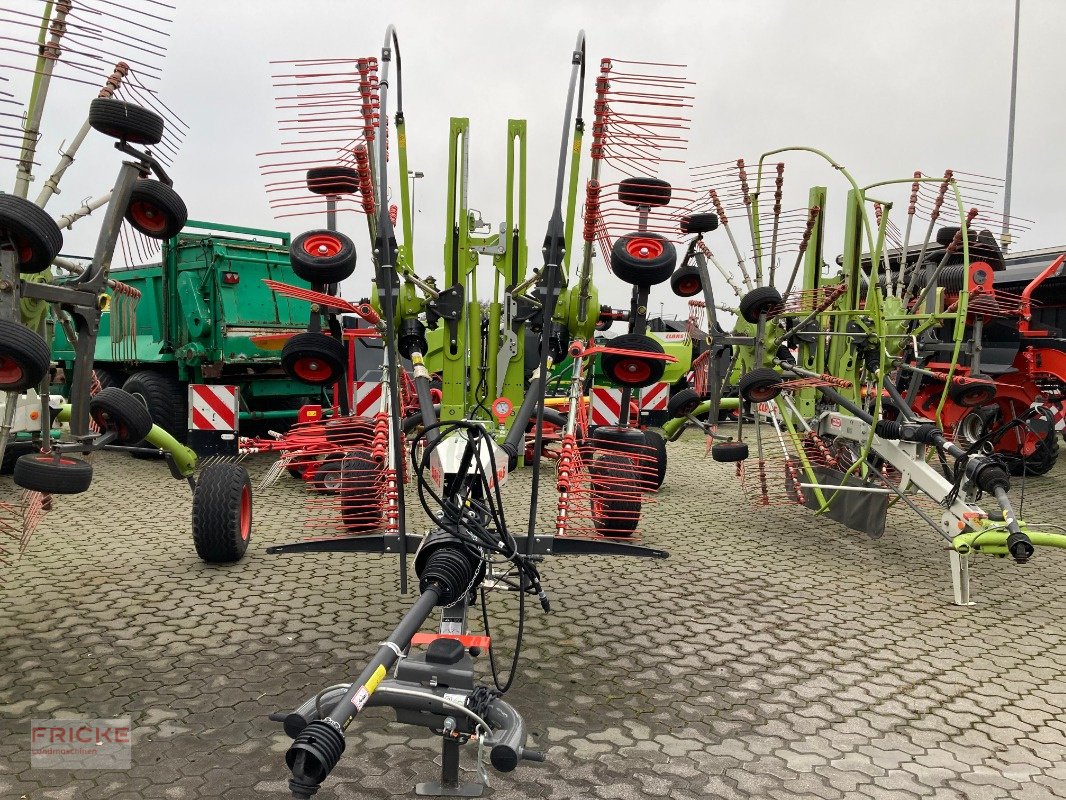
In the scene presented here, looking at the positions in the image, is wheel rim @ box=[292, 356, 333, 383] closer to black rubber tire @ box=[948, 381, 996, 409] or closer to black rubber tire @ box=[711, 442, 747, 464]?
black rubber tire @ box=[711, 442, 747, 464]

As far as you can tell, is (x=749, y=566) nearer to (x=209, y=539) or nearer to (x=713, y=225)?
(x=713, y=225)

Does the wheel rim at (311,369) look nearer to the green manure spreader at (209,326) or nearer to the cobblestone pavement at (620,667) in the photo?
the cobblestone pavement at (620,667)

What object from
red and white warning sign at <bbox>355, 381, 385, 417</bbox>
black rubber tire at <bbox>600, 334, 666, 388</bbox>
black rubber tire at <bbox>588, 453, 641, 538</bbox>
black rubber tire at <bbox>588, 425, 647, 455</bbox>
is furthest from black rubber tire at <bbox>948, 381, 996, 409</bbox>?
red and white warning sign at <bbox>355, 381, 385, 417</bbox>

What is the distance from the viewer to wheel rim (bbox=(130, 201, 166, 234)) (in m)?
3.68

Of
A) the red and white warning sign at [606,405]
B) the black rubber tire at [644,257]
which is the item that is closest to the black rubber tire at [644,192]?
the black rubber tire at [644,257]

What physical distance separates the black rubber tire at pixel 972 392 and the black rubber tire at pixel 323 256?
414 centimetres

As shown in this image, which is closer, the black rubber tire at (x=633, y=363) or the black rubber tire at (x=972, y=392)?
the black rubber tire at (x=633, y=363)

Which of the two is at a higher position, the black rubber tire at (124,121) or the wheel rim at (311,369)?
the black rubber tire at (124,121)

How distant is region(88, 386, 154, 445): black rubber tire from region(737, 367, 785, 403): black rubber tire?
3839 millimetres

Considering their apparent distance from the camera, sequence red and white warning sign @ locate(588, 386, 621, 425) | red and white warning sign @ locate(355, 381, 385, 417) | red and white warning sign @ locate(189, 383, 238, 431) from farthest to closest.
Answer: red and white warning sign @ locate(588, 386, 621, 425)
red and white warning sign @ locate(355, 381, 385, 417)
red and white warning sign @ locate(189, 383, 238, 431)

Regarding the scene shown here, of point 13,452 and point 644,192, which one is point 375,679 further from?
point 13,452

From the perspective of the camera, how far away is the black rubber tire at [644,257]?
4000mm

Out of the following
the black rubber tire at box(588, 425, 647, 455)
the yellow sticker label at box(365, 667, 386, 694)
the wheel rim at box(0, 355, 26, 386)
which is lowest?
the yellow sticker label at box(365, 667, 386, 694)

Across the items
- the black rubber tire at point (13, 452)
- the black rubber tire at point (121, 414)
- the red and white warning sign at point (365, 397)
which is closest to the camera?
the black rubber tire at point (121, 414)
